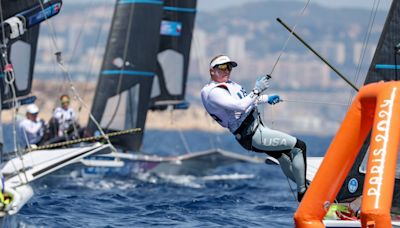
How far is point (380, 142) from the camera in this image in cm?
643

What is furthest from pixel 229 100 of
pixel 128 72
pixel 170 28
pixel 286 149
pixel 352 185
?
pixel 170 28

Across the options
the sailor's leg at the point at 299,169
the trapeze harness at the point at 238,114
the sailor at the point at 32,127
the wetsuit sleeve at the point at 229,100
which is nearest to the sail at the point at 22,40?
the sailor at the point at 32,127

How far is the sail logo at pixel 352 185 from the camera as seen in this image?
340 inches

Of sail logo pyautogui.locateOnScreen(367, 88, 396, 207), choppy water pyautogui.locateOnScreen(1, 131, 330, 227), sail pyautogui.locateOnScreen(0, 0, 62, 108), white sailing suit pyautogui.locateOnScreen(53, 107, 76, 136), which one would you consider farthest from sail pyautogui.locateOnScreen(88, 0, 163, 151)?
sail logo pyautogui.locateOnScreen(367, 88, 396, 207)

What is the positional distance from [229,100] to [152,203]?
4.69 metres

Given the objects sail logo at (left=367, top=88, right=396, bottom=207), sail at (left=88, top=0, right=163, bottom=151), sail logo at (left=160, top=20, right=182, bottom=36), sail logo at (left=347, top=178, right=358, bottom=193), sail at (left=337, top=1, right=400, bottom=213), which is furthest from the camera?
sail logo at (left=160, top=20, right=182, bottom=36)

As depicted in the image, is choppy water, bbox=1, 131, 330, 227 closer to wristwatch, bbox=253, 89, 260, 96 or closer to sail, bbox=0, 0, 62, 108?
sail, bbox=0, 0, 62, 108

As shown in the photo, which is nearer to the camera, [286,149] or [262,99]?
[262,99]

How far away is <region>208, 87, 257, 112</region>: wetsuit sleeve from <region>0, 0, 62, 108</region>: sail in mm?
3682

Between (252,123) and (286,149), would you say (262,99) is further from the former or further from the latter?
(286,149)

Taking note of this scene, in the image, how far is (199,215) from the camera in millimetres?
10812

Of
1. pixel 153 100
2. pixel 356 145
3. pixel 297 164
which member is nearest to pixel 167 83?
pixel 153 100

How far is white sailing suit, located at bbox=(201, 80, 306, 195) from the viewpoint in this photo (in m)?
7.80

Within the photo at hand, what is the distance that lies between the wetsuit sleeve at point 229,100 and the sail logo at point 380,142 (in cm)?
150
